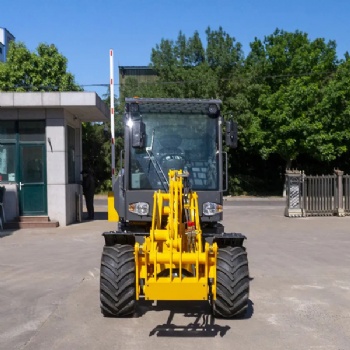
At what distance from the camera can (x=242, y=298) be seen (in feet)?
23.2

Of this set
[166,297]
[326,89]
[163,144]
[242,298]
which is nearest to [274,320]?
[242,298]

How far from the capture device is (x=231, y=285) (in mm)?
6984

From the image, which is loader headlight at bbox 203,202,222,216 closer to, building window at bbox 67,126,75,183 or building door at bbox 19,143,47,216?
building door at bbox 19,143,47,216

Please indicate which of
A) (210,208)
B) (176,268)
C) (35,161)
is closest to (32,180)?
(35,161)

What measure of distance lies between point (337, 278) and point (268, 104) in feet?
92.4

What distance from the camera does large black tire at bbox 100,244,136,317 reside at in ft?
23.1

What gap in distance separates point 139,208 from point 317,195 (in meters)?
14.5

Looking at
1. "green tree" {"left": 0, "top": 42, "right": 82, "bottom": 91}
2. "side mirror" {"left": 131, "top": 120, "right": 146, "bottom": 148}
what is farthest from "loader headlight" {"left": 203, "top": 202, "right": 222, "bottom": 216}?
"green tree" {"left": 0, "top": 42, "right": 82, "bottom": 91}

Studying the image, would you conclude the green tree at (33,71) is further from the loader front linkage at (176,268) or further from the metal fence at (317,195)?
the loader front linkage at (176,268)

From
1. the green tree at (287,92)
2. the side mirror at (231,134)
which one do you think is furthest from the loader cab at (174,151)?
the green tree at (287,92)

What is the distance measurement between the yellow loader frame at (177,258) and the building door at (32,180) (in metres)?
11.3

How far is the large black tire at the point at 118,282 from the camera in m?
7.03

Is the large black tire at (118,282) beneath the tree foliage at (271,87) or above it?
beneath

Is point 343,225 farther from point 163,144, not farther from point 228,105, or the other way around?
point 228,105
